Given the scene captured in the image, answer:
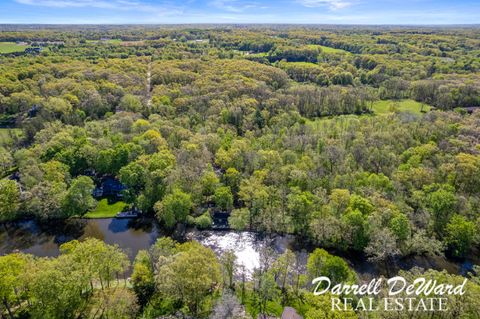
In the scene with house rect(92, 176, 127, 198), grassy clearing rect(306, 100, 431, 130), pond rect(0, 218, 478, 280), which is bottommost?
pond rect(0, 218, 478, 280)

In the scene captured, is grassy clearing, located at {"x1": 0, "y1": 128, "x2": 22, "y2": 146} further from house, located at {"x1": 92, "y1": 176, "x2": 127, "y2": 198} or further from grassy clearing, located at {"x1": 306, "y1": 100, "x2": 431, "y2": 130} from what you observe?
grassy clearing, located at {"x1": 306, "y1": 100, "x2": 431, "y2": 130}

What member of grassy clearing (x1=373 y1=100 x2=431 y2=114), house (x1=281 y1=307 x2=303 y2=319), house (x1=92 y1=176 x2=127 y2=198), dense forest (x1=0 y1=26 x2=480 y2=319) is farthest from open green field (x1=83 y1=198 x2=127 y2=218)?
grassy clearing (x1=373 y1=100 x2=431 y2=114)

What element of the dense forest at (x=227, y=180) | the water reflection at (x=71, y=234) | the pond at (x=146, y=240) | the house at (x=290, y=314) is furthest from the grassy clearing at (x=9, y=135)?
the house at (x=290, y=314)

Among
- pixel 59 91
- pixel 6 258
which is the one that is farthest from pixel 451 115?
pixel 59 91

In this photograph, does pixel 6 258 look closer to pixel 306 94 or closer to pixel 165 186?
pixel 165 186

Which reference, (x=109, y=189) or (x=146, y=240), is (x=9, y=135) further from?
(x=146, y=240)

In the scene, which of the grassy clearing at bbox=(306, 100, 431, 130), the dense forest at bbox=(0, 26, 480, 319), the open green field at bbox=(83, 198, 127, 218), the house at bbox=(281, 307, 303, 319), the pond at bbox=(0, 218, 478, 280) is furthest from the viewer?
the grassy clearing at bbox=(306, 100, 431, 130)
